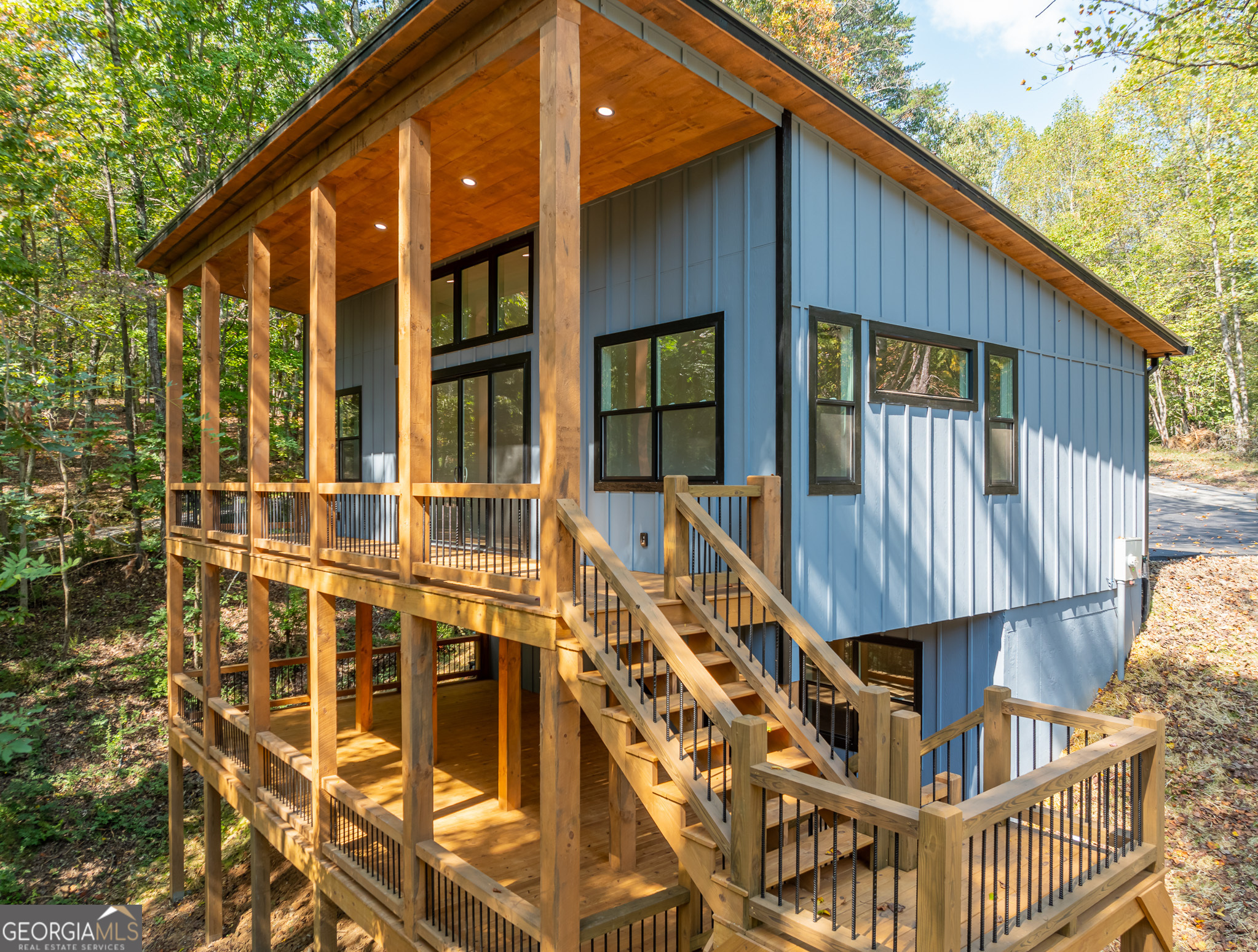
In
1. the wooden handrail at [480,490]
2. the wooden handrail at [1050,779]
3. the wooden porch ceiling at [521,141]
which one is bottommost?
the wooden handrail at [1050,779]

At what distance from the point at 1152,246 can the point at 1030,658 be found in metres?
23.3

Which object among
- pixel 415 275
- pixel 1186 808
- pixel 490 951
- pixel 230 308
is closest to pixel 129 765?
pixel 230 308

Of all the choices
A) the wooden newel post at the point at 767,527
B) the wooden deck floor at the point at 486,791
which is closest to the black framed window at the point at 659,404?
the wooden newel post at the point at 767,527

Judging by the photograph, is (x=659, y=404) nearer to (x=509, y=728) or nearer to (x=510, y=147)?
(x=510, y=147)

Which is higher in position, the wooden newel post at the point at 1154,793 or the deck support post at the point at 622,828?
the wooden newel post at the point at 1154,793

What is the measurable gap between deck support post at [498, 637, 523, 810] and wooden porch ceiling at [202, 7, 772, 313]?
4.77 metres

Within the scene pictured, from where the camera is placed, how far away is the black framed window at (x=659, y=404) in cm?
672

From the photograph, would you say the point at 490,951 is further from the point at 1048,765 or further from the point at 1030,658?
the point at 1030,658

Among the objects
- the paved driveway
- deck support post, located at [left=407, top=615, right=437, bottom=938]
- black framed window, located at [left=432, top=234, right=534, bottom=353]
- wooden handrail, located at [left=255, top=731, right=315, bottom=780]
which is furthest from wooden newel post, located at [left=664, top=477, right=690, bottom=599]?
the paved driveway

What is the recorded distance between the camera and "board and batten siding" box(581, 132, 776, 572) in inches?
247

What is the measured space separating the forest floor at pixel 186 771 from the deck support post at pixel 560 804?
6.02 m

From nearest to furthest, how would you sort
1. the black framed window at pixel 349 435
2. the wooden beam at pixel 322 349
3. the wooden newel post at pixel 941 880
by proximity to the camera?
the wooden newel post at pixel 941 880 → the wooden beam at pixel 322 349 → the black framed window at pixel 349 435

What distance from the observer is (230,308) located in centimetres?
1972

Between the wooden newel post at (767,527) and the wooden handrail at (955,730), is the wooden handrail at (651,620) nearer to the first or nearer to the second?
the wooden handrail at (955,730)
